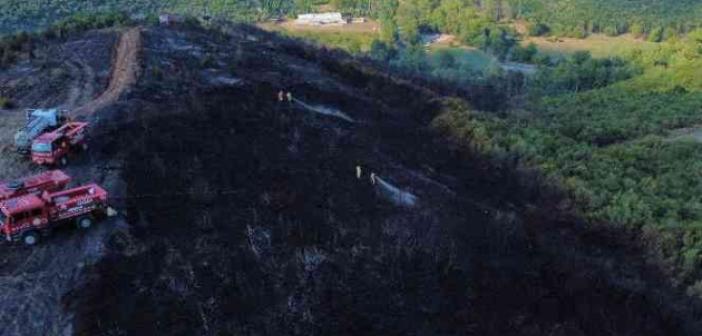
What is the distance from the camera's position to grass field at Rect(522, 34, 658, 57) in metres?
103

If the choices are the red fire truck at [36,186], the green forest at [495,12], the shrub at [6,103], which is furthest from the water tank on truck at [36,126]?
the green forest at [495,12]

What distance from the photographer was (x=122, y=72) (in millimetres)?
A: 38031

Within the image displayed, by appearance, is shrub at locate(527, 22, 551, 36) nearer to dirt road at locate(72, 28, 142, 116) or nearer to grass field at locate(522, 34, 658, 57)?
grass field at locate(522, 34, 658, 57)

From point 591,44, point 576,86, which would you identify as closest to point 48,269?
point 576,86

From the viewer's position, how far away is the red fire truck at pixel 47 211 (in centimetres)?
2106

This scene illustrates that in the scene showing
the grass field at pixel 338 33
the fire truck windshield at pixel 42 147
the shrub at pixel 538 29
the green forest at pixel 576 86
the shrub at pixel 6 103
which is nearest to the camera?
the fire truck windshield at pixel 42 147

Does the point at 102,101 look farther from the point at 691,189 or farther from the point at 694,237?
the point at 691,189

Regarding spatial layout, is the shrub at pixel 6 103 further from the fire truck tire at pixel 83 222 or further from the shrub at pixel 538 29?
the shrub at pixel 538 29

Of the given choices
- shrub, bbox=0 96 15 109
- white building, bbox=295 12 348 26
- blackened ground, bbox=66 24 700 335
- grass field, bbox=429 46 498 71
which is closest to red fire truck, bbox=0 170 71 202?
blackened ground, bbox=66 24 700 335

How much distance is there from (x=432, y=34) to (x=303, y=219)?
91433 mm

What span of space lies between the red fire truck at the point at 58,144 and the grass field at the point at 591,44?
8589 centimetres

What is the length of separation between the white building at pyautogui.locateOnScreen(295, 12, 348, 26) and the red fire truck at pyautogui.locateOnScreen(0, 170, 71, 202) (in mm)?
83972

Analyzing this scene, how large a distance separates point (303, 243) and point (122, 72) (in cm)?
1940

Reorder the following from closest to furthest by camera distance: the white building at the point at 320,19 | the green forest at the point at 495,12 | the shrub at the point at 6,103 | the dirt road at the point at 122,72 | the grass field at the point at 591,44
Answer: the dirt road at the point at 122,72
the shrub at the point at 6,103
the green forest at the point at 495,12
the grass field at the point at 591,44
the white building at the point at 320,19
